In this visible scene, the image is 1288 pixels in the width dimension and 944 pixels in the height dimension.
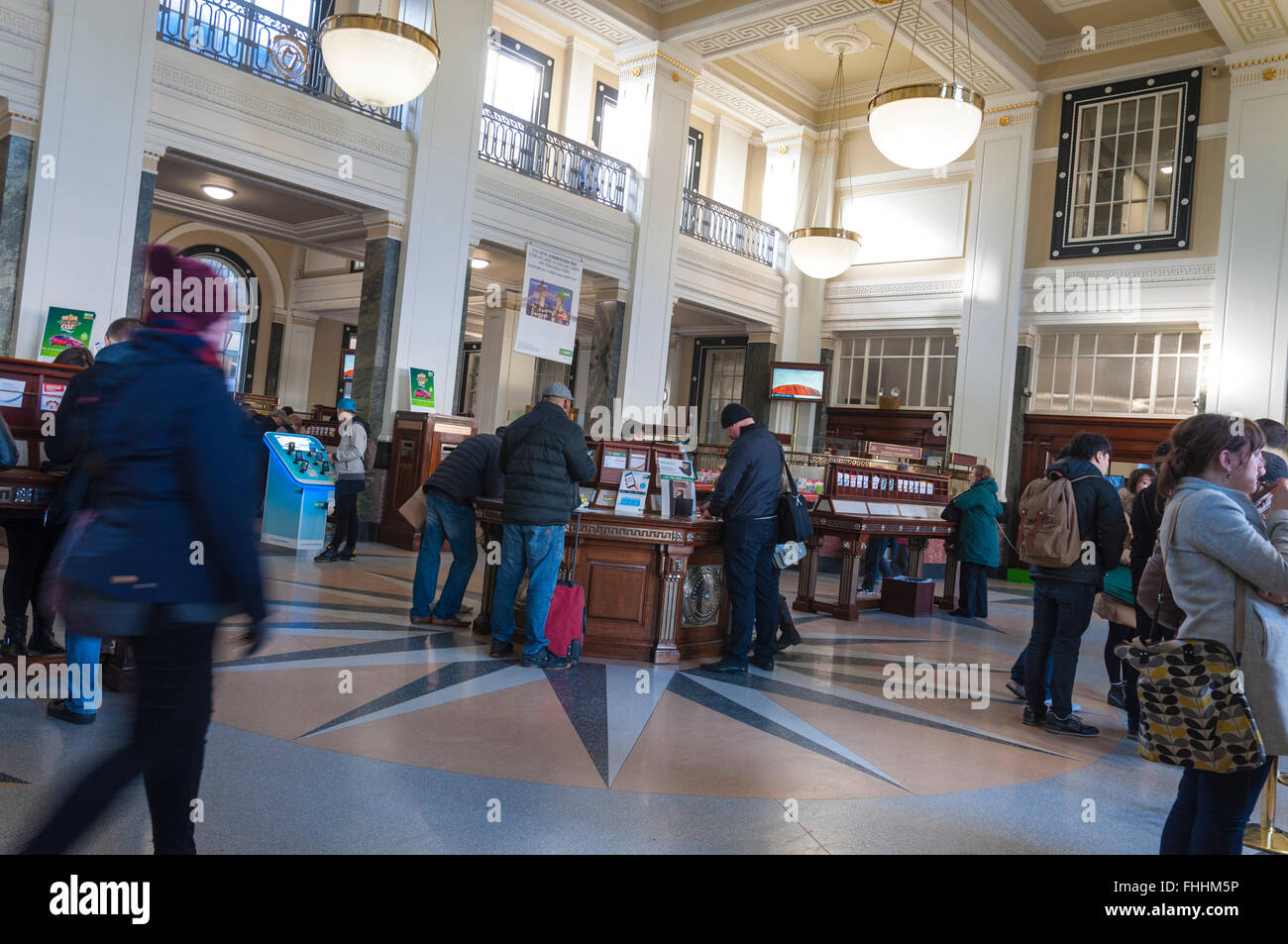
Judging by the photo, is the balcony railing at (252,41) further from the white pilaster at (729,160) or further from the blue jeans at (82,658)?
the white pilaster at (729,160)

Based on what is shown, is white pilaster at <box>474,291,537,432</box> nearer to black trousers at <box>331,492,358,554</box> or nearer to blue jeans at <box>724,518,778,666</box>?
black trousers at <box>331,492,358,554</box>

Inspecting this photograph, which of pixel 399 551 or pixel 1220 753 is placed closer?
pixel 1220 753

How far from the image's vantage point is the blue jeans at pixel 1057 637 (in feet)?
14.3

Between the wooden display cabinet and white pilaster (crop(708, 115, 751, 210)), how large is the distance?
26.5 ft

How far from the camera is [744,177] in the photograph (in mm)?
16438

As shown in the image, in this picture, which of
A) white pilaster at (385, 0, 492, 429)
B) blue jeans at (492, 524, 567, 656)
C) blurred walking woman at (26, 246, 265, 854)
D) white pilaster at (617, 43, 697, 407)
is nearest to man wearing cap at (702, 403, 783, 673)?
blue jeans at (492, 524, 567, 656)

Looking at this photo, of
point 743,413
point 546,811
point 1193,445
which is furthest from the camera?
point 743,413

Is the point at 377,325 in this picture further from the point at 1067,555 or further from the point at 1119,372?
the point at 1119,372

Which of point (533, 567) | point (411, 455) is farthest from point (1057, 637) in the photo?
point (411, 455)

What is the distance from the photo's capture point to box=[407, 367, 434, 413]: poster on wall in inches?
402

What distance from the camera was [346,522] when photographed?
27.0ft
